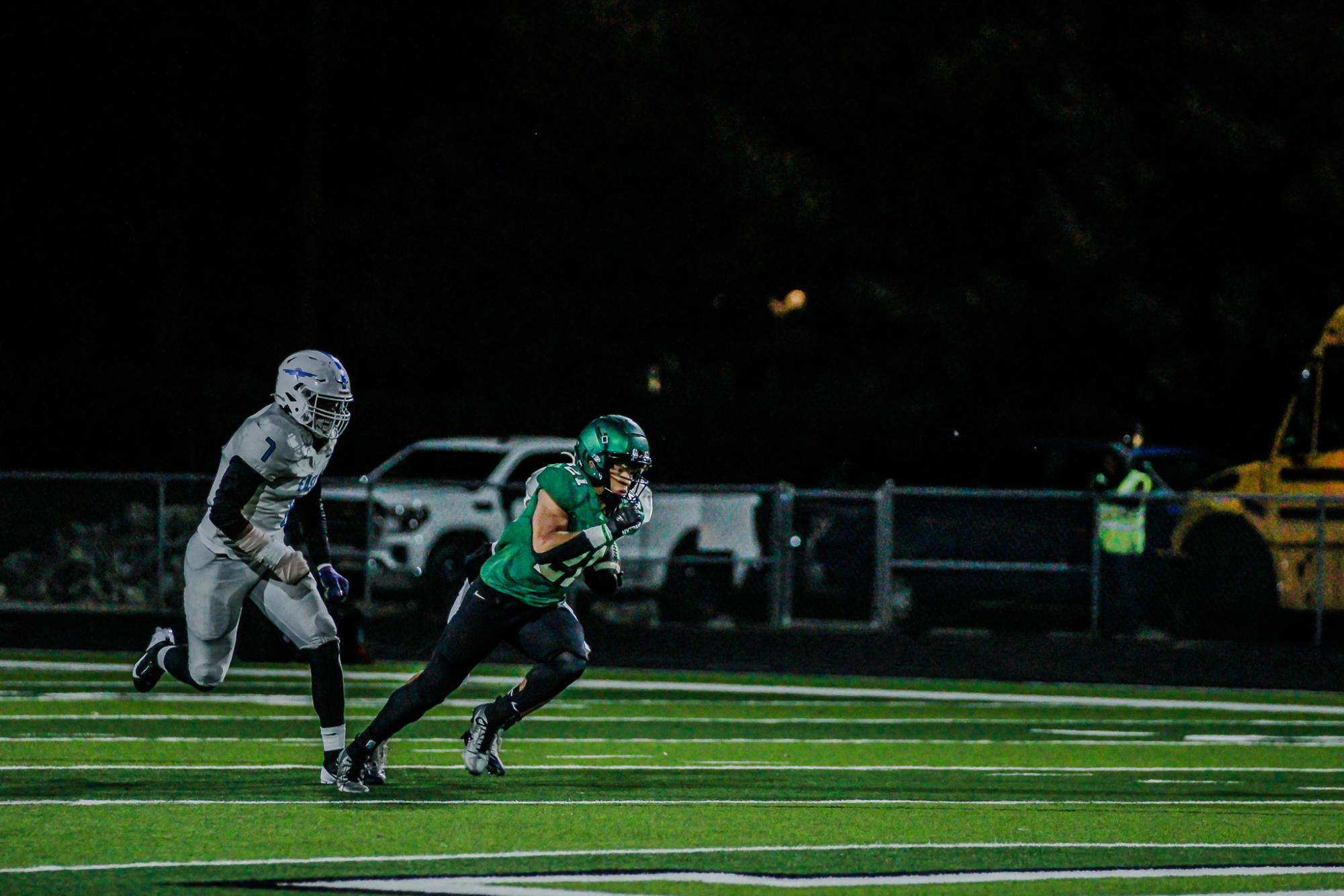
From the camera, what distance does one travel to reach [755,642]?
73.8 ft

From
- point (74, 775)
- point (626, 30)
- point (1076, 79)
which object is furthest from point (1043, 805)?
point (626, 30)

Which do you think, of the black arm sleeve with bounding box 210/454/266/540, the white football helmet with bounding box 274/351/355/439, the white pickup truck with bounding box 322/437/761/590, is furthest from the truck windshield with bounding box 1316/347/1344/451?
the black arm sleeve with bounding box 210/454/266/540

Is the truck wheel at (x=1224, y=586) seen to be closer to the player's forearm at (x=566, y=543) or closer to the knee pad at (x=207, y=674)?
the knee pad at (x=207, y=674)

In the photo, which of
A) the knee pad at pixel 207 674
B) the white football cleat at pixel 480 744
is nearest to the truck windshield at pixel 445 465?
the knee pad at pixel 207 674

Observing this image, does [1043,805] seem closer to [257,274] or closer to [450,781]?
[450,781]

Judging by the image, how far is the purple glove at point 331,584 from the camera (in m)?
10.9

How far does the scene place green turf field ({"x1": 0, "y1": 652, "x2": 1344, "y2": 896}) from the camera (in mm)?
8859

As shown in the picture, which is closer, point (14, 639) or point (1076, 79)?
point (14, 639)

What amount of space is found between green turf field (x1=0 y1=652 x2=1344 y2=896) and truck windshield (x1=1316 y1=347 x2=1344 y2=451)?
5.44 meters

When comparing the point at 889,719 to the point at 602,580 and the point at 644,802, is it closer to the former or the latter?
the point at 644,802

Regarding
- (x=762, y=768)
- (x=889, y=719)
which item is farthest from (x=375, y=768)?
(x=889, y=719)

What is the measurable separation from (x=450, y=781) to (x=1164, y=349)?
2062cm

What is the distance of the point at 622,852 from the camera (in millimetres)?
9359

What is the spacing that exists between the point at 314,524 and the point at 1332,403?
1375cm
